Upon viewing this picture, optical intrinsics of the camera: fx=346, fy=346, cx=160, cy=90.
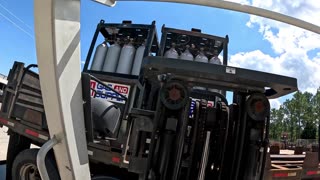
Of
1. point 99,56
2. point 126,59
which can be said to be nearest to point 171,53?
point 126,59

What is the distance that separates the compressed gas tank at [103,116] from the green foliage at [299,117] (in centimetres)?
6561

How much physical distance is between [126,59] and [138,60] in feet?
0.84

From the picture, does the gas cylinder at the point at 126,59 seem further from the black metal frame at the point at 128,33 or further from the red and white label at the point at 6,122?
the red and white label at the point at 6,122

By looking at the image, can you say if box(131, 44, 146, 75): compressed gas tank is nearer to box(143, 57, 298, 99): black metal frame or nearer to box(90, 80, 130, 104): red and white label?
box(90, 80, 130, 104): red and white label

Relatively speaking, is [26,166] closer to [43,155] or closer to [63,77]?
[43,155]

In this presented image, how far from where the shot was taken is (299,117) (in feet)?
238

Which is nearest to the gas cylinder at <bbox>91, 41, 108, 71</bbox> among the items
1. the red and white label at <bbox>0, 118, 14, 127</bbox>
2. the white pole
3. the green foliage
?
the red and white label at <bbox>0, 118, 14, 127</bbox>

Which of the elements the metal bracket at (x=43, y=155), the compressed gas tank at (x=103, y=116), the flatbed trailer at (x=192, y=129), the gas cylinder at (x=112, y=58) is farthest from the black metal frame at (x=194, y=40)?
the metal bracket at (x=43, y=155)

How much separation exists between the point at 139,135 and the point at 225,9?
6.26ft

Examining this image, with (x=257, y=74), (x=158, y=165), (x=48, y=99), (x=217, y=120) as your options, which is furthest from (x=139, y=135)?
(x=48, y=99)

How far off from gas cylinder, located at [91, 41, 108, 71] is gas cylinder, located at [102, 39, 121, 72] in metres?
0.10

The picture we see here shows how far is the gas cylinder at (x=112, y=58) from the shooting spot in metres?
6.65

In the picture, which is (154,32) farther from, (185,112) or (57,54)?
(57,54)

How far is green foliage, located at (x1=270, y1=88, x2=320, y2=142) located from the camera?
222 ft
